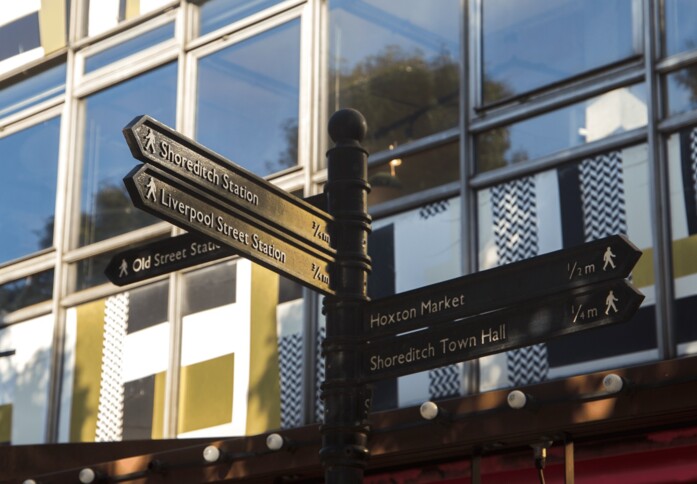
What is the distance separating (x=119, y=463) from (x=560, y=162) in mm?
4357

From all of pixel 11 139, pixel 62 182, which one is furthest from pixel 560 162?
pixel 11 139

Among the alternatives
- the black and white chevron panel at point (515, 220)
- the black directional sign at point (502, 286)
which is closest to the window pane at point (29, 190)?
the black and white chevron panel at point (515, 220)

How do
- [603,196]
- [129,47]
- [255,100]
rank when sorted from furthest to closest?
[129,47] < [255,100] < [603,196]

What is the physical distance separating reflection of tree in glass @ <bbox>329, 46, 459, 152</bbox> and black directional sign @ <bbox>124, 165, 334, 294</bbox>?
5.10 m

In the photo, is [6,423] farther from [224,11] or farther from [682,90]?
[682,90]

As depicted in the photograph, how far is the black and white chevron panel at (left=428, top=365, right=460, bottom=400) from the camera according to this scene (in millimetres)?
10680

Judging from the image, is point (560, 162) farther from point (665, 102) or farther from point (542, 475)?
point (542, 475)

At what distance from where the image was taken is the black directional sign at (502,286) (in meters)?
6.31

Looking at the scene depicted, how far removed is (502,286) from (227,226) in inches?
53.3

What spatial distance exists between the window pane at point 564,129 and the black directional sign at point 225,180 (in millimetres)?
4269

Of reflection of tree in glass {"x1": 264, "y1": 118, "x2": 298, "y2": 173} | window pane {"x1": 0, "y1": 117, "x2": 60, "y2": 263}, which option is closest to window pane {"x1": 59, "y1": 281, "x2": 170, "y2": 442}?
window pane {"x1": 0, "y1": 117, "x2": 60, "y2": 263}

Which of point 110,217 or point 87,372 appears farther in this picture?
point 110,217

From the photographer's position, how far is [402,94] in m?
11.8

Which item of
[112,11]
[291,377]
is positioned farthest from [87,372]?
[112,11]
